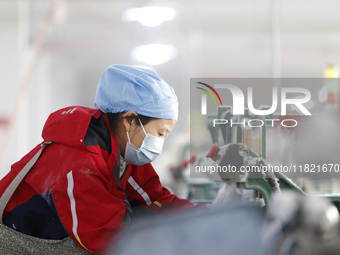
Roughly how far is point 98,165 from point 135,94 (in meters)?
0.27

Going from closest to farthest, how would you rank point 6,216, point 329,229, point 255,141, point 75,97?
point 329,229
point 6,216
point 255,141
point 75,97

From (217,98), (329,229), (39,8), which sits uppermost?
(39,8)

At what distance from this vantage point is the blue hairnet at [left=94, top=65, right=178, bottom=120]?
131 cm

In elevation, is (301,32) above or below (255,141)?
above

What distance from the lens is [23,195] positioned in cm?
118

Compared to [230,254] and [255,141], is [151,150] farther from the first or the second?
[230,254]

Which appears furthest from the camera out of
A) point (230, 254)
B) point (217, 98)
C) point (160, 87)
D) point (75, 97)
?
point (75, 97)

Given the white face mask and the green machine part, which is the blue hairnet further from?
the green machine part

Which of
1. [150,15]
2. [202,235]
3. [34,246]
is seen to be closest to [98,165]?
[34,246]

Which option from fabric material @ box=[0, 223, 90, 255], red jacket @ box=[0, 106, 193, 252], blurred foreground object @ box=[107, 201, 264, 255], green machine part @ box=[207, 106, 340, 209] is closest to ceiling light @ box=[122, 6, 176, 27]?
green machine part @ box=[207, 106, 340, 209]

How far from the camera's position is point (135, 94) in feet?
4.28

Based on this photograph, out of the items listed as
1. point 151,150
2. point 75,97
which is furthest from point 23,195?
point 75,97

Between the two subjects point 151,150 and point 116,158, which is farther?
point 151,150

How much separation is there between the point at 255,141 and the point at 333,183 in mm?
444
